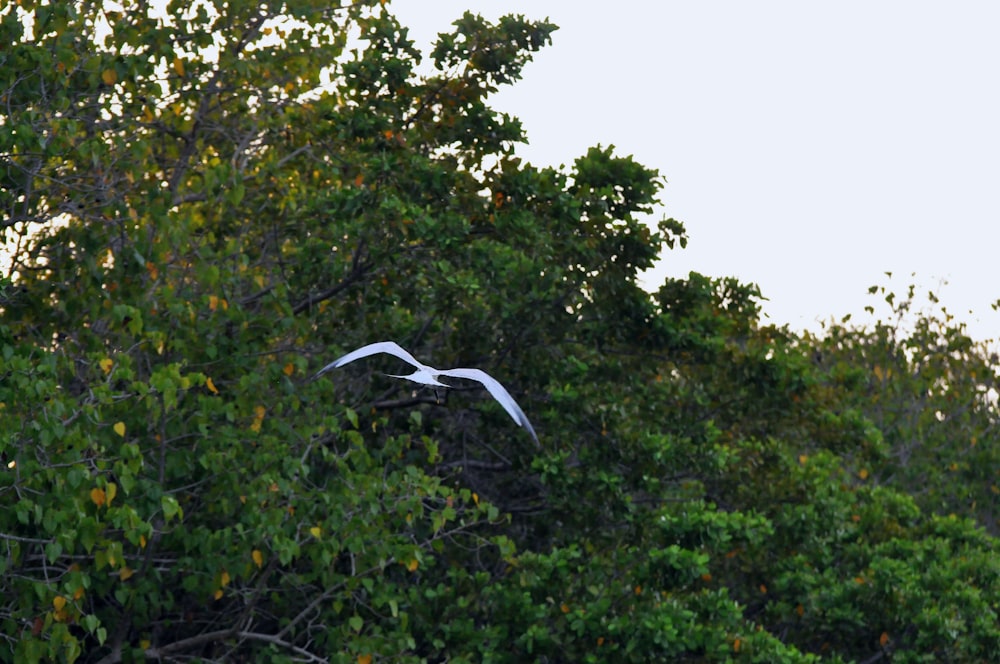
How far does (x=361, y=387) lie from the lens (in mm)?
10422

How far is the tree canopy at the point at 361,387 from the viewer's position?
8.16m

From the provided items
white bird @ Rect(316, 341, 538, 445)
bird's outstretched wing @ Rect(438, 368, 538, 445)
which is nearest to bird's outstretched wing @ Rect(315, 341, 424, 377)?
white bird @ Rect(316, 341, 538, 445)

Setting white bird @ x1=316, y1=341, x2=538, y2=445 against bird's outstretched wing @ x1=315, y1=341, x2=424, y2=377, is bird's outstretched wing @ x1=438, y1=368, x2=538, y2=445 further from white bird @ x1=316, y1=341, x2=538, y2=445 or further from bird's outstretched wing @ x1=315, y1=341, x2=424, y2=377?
bird's outstretched wing @ x1=315, y1=341, x2=424, y2=377

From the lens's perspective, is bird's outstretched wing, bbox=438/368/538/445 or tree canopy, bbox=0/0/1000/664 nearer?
bird's outstretched wing, bbox=438/368/538/445

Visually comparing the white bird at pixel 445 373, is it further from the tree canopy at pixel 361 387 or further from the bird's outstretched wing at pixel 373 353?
the tree canopy at pixel 361 387

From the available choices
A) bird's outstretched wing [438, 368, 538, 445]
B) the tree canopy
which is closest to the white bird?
bird's outstretched wing [438, 368, 538, 445]

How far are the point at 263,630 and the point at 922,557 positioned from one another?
215 inches

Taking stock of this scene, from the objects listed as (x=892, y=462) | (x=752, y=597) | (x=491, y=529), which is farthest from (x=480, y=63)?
(x=892, y=462)

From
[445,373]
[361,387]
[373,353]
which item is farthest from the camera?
[361,387]

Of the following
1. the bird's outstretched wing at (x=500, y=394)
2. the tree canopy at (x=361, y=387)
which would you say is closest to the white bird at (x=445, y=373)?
the bird's outstretched wing at (x=500, y=394)

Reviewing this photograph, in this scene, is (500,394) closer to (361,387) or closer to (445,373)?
(445,373)

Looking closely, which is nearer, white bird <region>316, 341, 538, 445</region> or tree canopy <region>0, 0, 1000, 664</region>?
white bird <region>316, 341, 538, 445</region>

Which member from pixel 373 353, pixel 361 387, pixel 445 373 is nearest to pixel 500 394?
pixel 445 373

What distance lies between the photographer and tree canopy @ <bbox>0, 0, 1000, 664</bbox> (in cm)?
816
